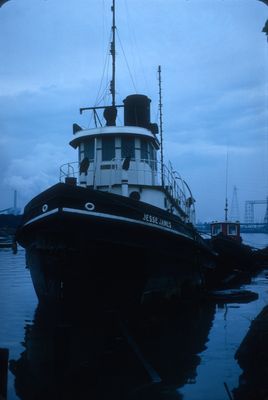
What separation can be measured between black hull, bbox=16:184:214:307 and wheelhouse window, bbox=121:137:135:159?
3.08m

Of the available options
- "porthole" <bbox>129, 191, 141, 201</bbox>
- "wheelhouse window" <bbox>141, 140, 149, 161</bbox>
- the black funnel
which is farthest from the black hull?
the black funnel

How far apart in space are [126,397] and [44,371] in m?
1.88

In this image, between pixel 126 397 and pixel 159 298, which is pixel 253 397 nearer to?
pixel 126 397

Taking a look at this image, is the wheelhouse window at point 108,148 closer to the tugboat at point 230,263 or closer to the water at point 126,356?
the water at point 126,356

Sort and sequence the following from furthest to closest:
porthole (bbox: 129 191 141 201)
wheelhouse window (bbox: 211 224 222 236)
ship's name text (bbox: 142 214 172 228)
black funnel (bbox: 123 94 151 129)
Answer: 1. wheelhouse window (bbox: 211 224 222 236)
2. black funnel (bbox: 123 94 151 129)
3. porthole (bbox: 129 191 141 201)
4. ship's name text (bbox: 142 214 172 228)

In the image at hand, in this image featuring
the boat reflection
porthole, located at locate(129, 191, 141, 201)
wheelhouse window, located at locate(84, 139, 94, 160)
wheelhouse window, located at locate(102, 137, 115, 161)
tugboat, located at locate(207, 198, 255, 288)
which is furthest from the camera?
tugboat, located at locate(207, 198, 255, 288)

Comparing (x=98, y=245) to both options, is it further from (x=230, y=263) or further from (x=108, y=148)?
(x=230, y=263)

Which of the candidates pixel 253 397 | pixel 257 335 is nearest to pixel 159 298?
pixel 257 335

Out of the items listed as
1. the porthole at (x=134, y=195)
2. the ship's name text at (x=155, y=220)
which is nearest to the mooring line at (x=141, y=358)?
the ship's name text at (x=155, y=220)

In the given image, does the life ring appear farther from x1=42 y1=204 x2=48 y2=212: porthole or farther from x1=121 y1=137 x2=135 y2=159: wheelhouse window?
x1=121 y1=137 x2=135 y2=159: wheelhouse window

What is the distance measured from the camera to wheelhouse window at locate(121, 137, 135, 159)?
485 inches

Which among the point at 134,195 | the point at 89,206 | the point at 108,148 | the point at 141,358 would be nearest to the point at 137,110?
the point at 108,148

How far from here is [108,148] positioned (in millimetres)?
12297

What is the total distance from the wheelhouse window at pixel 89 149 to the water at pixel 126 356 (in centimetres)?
520
